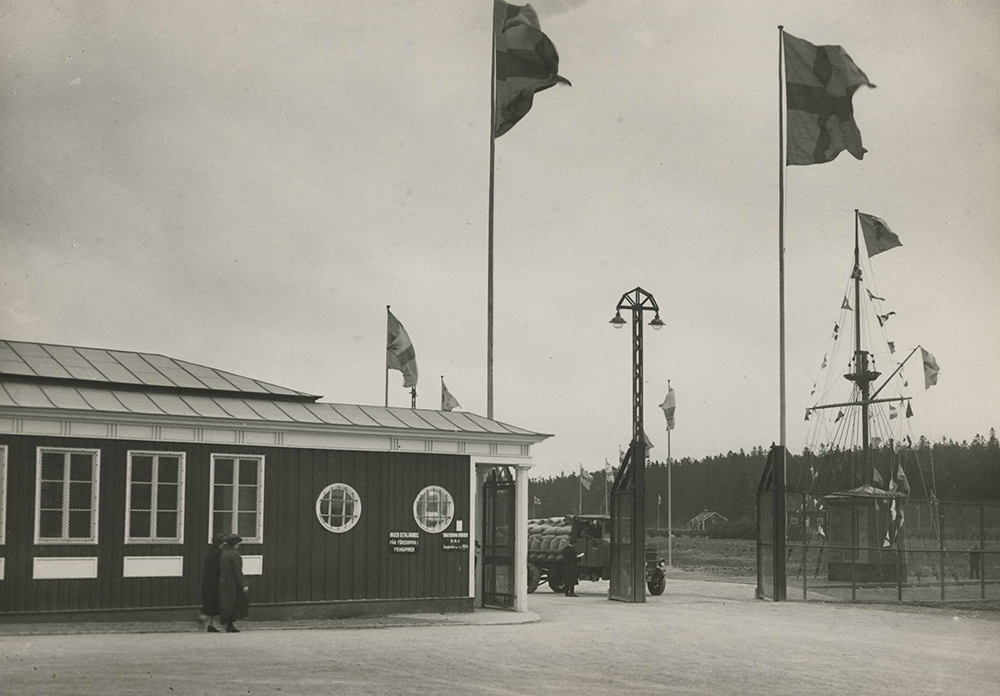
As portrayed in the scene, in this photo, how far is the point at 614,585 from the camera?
83.2ft

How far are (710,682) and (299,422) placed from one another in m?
8.78

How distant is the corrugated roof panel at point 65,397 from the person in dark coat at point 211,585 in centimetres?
276

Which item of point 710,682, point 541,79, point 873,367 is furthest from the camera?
point 873,367

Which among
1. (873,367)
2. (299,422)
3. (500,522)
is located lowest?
(500,522)

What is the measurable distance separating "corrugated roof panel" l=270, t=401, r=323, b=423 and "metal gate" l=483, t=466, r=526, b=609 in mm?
3992

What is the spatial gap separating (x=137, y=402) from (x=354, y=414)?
3905mm

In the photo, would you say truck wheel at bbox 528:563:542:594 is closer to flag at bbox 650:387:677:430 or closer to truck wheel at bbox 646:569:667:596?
truck wheel at bbox 646:569:667:596

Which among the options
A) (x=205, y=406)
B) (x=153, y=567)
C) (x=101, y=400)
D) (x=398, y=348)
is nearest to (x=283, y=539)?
(x=153, y=567)

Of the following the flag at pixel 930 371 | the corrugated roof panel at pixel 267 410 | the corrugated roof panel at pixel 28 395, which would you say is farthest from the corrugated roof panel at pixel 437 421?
the flag at pixel 930 371

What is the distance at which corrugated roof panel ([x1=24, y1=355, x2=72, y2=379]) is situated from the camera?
18000 millimetres

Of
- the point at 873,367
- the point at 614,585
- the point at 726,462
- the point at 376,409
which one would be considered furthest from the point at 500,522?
the point at 726,462

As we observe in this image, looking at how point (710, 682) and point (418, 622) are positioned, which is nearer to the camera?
point (710, 682)

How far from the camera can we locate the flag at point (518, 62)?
2478 centimetres

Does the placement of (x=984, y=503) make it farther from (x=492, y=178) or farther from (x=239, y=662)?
(x=239, y=662)
